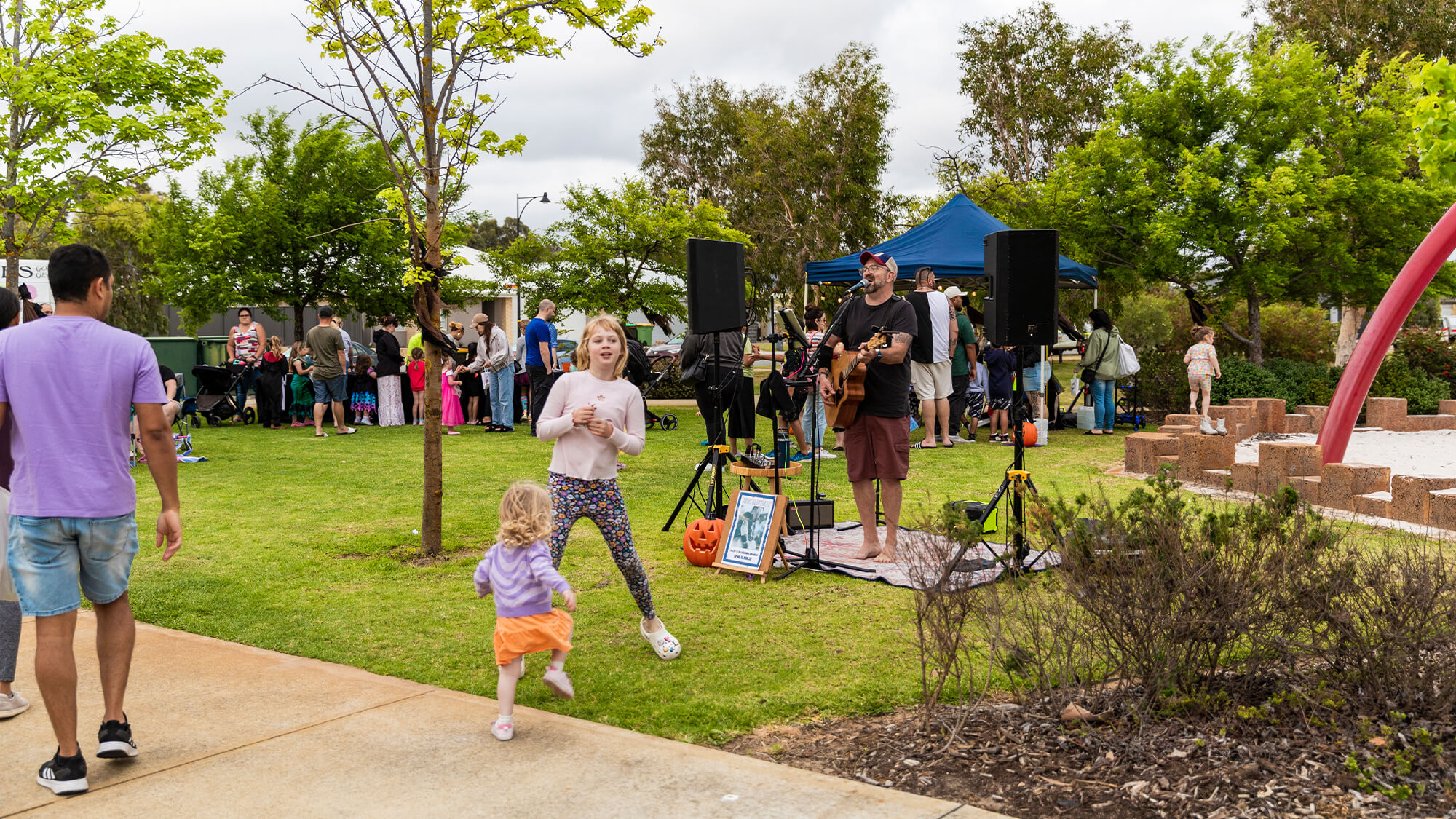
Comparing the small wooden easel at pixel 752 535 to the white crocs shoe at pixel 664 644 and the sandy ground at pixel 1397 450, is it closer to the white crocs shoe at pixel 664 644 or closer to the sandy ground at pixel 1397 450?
the white crocs shoe at pixel 664 644

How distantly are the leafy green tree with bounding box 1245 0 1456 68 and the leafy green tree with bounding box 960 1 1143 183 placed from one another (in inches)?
211

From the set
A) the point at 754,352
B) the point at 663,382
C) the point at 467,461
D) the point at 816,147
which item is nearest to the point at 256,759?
the point at 754,352

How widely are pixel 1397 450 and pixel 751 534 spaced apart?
983cm

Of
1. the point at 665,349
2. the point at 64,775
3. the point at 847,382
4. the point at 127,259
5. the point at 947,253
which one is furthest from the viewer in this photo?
the point at 127,259

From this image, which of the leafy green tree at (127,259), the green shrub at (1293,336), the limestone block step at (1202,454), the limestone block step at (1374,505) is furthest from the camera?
the leafy green tree at (127,259)

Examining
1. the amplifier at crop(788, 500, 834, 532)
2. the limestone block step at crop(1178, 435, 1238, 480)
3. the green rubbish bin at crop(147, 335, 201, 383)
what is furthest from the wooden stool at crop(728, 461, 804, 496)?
the green rubbish bin at crop(147, 335, 201, 383)

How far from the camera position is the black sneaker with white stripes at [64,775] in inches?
137

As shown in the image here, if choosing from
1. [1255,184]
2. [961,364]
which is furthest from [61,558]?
[1255,184]

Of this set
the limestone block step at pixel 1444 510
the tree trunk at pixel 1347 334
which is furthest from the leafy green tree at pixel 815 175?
the limestone block step at pixel 1444 510

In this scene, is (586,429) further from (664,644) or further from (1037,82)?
(1037,82)

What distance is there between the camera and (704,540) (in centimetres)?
704

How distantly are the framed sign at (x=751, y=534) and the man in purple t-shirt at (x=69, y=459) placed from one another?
12.3ft

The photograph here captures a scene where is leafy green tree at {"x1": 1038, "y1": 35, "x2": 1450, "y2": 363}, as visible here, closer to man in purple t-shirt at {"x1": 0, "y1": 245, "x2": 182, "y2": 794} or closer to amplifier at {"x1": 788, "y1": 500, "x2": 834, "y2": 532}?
amplifier at {"x1": 788, "y1": 500, "x2": 834, "y2": 532}

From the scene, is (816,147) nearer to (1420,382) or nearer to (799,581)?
(1420,382)
